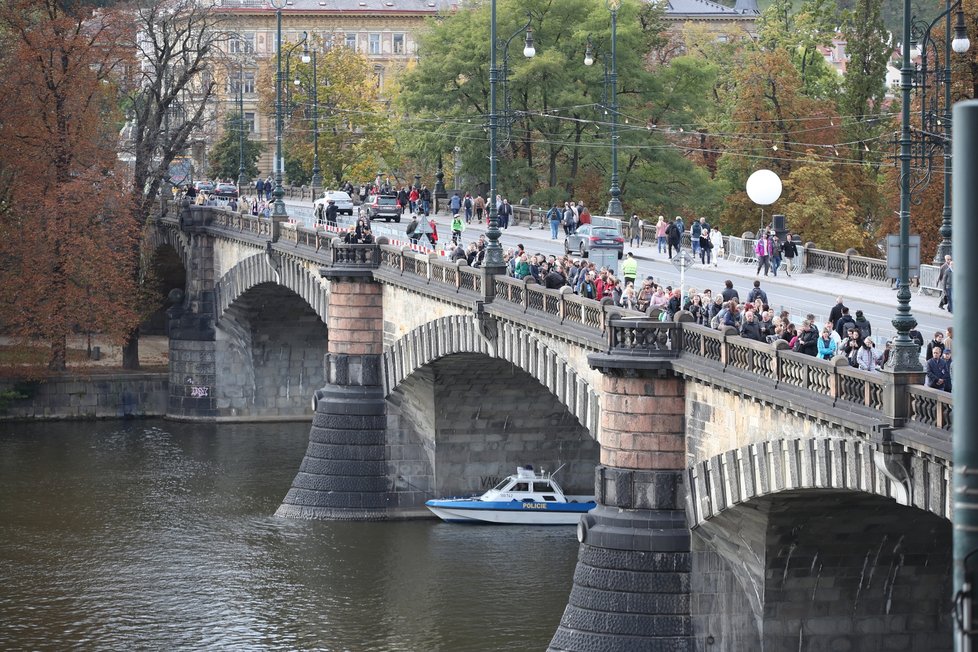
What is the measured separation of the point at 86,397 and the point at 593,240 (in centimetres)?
2926

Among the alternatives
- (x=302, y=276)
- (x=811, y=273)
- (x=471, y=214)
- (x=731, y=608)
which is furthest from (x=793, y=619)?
(x=471, y=214)

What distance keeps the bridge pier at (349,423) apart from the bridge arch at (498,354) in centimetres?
75

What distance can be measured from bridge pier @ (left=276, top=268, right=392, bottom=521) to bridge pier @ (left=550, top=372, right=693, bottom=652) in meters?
18.3

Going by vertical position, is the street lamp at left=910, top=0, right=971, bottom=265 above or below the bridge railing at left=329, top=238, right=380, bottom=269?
above

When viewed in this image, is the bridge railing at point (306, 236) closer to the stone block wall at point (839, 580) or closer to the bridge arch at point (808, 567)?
the bridge arch at point (808, 567)

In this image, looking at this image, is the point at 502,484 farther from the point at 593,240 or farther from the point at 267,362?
the point at 267,362

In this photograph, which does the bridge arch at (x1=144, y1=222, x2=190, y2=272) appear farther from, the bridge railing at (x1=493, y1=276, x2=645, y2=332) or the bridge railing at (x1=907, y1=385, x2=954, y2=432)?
the bridge railing at (x1=907, y1=385, x2=954, y2=432)

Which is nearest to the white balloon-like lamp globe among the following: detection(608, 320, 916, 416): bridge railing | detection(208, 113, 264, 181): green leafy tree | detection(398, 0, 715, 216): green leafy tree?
detection(608, 320, 916, 416): bridge railing

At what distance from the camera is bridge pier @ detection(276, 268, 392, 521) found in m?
48.8

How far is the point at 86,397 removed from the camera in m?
71.1

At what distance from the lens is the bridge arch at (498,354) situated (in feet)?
113

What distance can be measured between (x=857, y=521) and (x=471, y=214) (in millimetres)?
45452

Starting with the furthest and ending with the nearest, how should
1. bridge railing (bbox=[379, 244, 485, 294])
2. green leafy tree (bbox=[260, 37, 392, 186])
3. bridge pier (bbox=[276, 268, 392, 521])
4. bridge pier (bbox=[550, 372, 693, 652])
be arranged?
1. green leafy tree (bbox=[260, 37, 392, 186])
2. bridge pier (bbox=[276, 268, 392, 521])
3. bridge railing (bbox=[379, 244, 485, 294])
4. bridge pier (bbox=[550, 372, 693, 652])

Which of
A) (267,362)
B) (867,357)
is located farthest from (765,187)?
(267,362)
